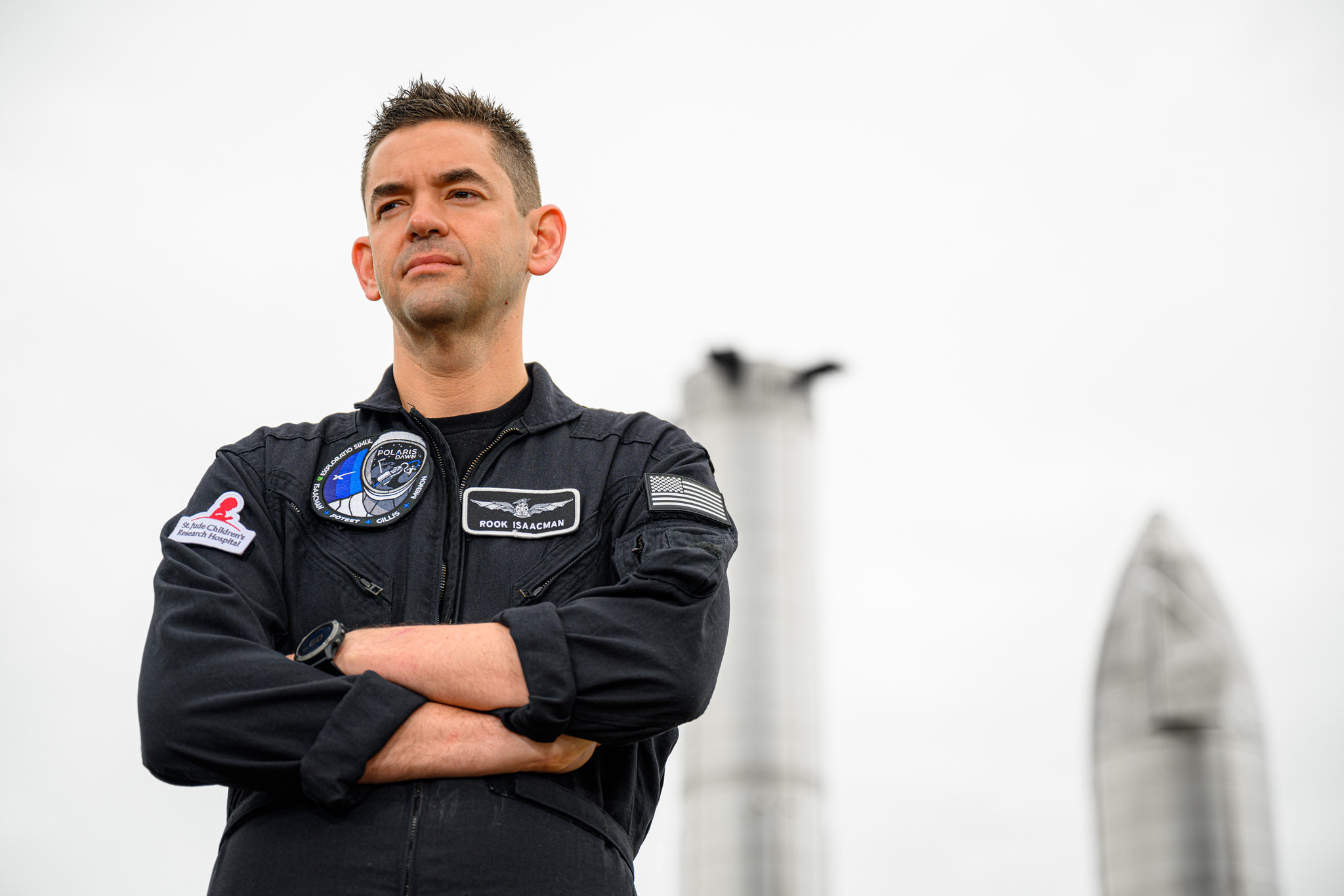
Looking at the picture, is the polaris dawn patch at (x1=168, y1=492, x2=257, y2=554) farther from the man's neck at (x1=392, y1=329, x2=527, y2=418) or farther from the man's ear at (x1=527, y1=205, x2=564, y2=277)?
the man's ear at (x1=527, y1=205, x2=564, y2=277)

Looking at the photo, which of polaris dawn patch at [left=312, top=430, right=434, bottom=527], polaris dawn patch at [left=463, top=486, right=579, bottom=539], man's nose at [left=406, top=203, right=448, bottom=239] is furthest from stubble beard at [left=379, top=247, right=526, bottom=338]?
polaris dawn patch at [left=463, top=486, right=579, bottom=539]

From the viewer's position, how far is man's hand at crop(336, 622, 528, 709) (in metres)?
3.43

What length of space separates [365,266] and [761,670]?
14.0 m

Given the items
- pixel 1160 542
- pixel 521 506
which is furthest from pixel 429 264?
pixel 1160 542

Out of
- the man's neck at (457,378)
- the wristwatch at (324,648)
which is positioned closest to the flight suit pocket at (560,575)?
the wristwatch at (324,648)

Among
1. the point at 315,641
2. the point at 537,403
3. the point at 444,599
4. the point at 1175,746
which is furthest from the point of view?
the point at 1175,746

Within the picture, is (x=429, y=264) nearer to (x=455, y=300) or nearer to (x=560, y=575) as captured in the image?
(x=455, y=300)

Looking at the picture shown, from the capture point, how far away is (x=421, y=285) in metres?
4.08

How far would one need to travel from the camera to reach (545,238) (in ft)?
14.9

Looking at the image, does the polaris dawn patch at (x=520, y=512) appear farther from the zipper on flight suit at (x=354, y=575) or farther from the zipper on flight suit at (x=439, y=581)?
the zipper on flight suit at (x=354, y=575)

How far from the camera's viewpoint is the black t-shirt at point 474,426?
411 cm

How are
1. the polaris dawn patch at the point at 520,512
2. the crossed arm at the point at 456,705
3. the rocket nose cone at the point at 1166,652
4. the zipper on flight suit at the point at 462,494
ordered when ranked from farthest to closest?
the rocket nose cone at the point at 1166,652 → the polaris dawn patch at the point at 520,512 → the zipper on flight suit at the point at 462,494 → the crossed arm at the point at 456,705

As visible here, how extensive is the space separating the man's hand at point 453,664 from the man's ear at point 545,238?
4.77 feet

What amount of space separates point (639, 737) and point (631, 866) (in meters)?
0.46
